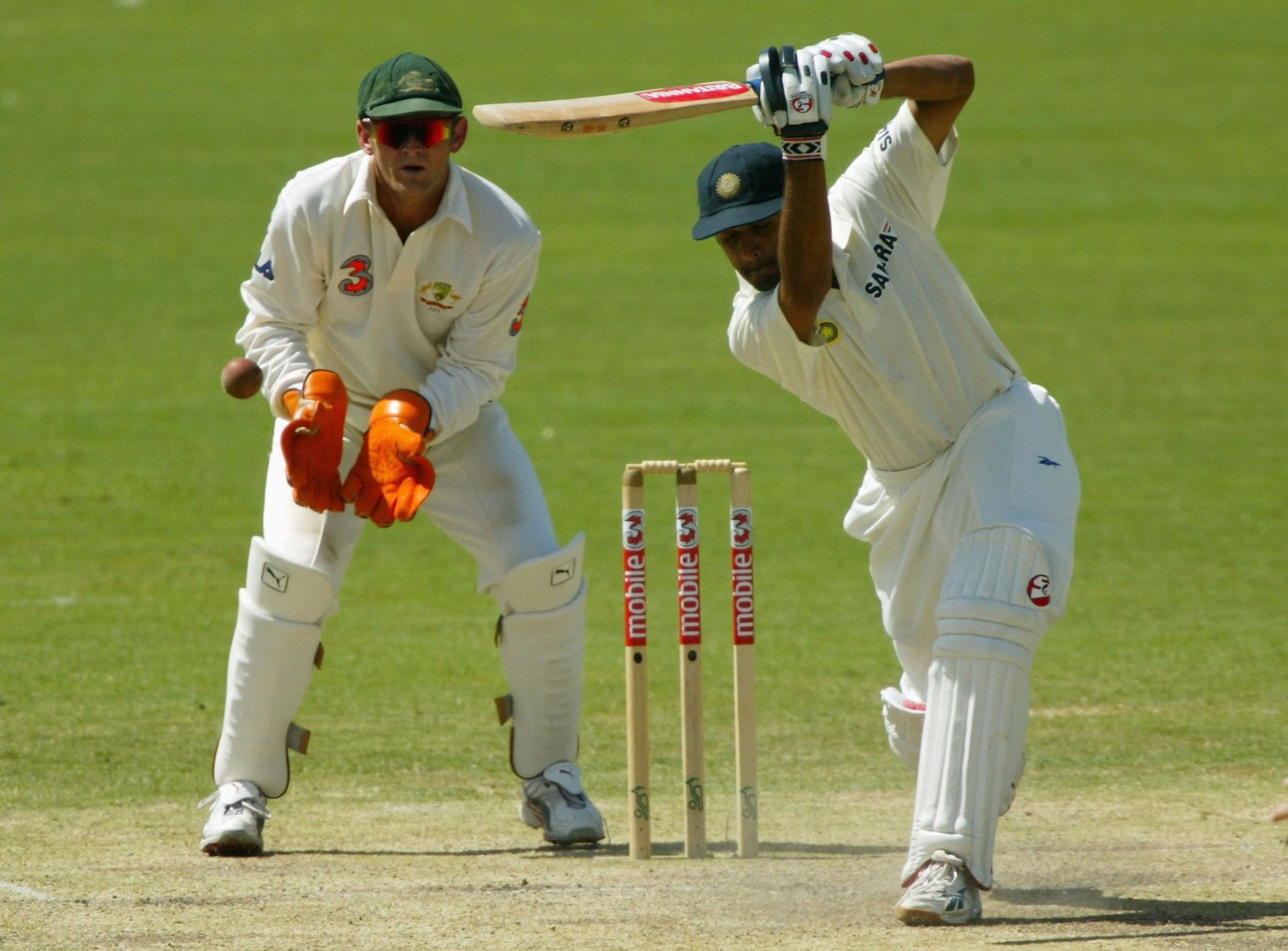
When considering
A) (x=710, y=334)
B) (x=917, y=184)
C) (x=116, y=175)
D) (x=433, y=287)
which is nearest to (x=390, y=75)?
(x=433, y=287)

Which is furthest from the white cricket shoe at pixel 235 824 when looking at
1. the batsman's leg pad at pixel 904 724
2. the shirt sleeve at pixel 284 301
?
the batsman's leg pad at pixel 904 724

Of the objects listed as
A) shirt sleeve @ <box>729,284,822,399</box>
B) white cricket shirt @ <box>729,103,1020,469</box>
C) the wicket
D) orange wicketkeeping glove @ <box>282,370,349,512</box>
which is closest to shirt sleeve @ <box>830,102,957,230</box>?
white cricket shirt @ <box>729,103,1020,469</box>

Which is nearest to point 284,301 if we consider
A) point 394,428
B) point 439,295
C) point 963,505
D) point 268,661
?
point 439,295

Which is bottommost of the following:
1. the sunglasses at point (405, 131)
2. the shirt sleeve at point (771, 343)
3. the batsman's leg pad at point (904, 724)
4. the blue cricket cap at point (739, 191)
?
the batsman's leg pad at point (904, 724)

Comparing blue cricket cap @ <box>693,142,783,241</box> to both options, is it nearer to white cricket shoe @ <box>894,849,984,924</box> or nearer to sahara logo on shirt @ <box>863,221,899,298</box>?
sahara logo on shirt @ <box>863,221,899,298</box>

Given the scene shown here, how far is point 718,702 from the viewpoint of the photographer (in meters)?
5.71

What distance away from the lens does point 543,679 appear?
14.7ft

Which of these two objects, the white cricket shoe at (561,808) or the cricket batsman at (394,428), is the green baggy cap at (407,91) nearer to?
the cricket batsman at (394,428)

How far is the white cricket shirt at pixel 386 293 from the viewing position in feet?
14.0

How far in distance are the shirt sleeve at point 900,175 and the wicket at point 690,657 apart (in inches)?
26.6

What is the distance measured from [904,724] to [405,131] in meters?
1.73

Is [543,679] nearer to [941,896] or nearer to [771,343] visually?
[771,343]

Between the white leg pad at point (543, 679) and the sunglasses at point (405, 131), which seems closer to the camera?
the sunglasses at point (405, 131)

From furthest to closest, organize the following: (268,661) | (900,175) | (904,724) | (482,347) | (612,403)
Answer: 1. (612,403)
2. (482,347)
3. (268,661)
4. (904,724)
5. (900,175)
